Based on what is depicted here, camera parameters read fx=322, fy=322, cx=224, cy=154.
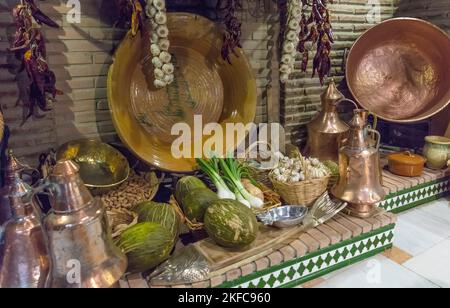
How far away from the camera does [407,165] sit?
216cm

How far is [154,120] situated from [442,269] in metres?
1.71

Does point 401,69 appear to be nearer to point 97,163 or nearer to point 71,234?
point 97,163

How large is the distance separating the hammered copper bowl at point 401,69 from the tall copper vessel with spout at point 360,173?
3.07ft

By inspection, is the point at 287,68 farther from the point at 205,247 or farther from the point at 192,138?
the point at 205,247

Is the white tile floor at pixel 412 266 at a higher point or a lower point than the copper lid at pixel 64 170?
lower

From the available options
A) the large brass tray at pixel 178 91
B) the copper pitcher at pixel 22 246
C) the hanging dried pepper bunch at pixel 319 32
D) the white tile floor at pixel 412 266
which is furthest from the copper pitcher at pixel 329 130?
the copper pitcher at pixel 22 246

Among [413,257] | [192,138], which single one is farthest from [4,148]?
[413,257]

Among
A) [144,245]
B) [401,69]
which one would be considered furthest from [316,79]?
[144,245]

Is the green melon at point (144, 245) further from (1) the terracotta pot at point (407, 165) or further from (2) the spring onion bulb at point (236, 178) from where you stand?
(1) the terracotta pot at point (407, 165)

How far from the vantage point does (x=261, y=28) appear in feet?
7.48

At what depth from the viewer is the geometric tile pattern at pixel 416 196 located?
2039 millimetres

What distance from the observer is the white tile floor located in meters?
1.41

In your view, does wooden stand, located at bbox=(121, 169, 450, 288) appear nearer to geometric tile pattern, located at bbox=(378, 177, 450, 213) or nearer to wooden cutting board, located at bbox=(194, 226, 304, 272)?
wooden cutting board, located at bbox=(194, 226, 304, 272)

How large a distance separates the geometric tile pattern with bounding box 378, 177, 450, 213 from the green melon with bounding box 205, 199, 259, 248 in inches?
42.3
